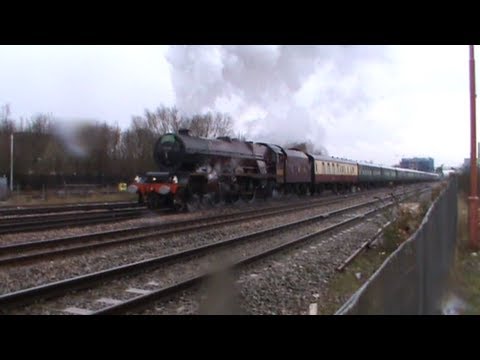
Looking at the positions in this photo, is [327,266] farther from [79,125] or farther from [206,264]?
[79,125]

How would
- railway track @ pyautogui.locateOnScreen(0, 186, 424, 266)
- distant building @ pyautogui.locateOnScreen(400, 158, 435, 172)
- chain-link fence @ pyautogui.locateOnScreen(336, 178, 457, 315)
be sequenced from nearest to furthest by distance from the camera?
chain-link fence @ pyautogui.locateOnScreen(336, 178, 457, 315) → railway track @ pyautogui.locateOnScreen(0, 186, 424, 266) → distant building @ pyautogui.locateOnScreen(400, 158, 435, 172)

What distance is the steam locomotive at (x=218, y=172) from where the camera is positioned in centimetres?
2086

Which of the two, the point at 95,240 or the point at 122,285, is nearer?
the point at 122,285

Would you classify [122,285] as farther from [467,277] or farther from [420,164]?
[420,164]

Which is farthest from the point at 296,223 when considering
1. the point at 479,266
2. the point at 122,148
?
the point at 122,148

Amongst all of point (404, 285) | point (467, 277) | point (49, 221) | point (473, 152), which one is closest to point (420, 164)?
point (473, 152)

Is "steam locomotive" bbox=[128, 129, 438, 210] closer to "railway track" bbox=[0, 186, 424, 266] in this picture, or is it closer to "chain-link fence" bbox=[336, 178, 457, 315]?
"railway track" bbox=[0, 186, 424, 266]

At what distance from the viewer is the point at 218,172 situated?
22.9 meters

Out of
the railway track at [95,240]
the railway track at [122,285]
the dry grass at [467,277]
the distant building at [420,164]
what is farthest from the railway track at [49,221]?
the distant building at [420,164]

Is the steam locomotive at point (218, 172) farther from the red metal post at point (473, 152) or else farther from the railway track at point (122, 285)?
the red metal post at point (473, 152)

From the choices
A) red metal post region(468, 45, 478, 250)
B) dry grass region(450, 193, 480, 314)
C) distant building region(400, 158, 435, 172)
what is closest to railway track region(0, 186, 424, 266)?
dry grass region(450, 193, 480, 314)

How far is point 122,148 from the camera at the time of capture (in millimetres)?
33969

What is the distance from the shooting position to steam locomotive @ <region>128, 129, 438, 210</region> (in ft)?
68.4
